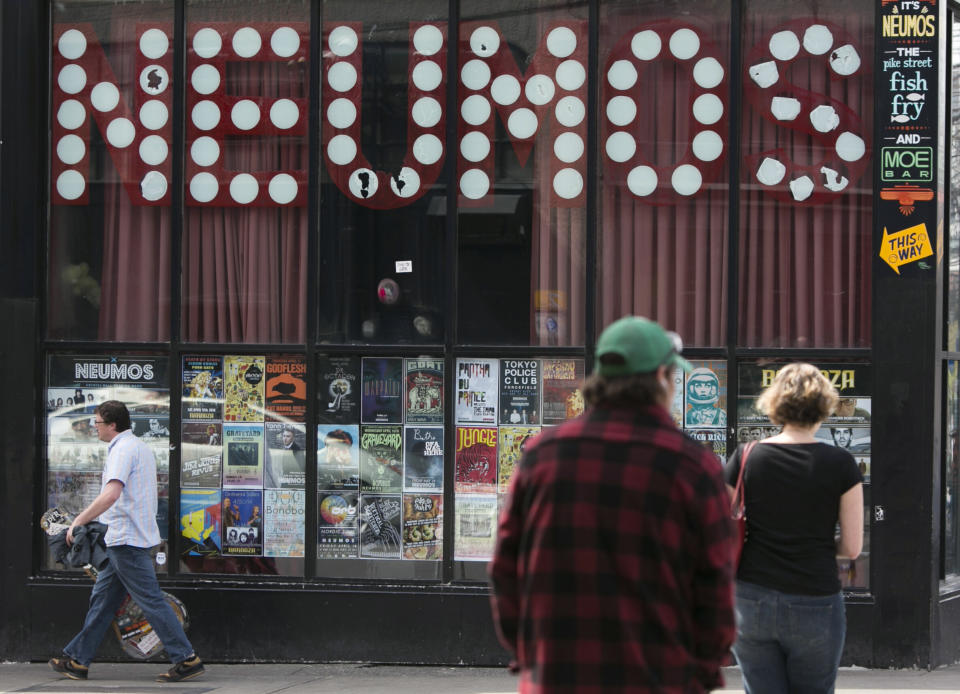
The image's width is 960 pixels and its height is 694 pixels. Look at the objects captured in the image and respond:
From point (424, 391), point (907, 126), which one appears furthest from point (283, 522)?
point (907, 126)

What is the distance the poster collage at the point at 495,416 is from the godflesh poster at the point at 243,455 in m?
1.33

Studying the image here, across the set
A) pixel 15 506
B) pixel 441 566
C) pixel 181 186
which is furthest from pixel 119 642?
pixel 181 186

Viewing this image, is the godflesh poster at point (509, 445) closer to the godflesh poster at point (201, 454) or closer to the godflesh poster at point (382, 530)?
the godflesh poster at point (382, 530)

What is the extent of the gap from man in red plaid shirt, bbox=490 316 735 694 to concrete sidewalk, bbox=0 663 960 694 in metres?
4.22

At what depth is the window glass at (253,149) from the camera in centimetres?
797

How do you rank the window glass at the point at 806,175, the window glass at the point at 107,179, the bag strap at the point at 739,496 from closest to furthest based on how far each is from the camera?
the bag strap at the point at 739,496 → the window glass at the point at 806,175 → the window glass at the point at 107,179

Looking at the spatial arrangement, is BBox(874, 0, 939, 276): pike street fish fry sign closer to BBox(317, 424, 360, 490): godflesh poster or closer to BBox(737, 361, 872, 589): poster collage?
BBox(737, 361, 872, 589): poster collage

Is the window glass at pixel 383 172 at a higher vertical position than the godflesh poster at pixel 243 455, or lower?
higher

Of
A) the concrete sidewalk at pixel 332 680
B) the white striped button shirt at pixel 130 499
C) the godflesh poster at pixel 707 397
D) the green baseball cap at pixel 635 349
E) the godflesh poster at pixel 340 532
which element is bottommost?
the concrete sidewalk at pixel 332 680

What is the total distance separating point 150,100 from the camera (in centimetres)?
803

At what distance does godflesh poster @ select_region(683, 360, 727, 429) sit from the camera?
7691 mm

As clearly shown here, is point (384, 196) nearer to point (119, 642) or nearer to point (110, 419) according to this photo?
point (110, 419)

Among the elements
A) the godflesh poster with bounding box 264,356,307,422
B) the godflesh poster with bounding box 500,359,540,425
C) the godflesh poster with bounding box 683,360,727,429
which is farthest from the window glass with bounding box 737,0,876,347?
the godflesh poster with bounding box 264,356,307,422

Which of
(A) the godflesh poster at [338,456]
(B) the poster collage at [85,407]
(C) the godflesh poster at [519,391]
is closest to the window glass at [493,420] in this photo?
(C) the godflesh poster at [519,391]
